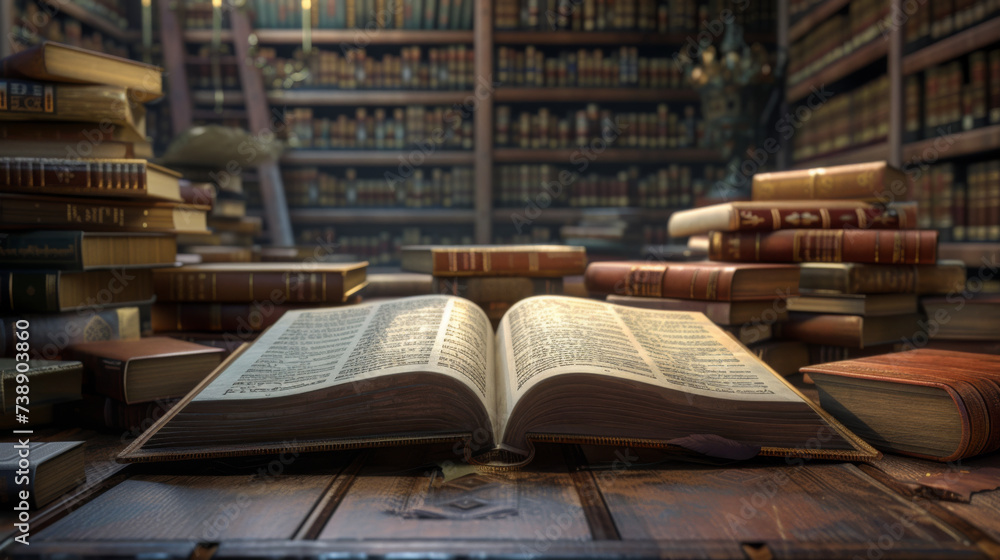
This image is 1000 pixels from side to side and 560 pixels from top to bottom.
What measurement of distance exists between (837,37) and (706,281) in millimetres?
2310

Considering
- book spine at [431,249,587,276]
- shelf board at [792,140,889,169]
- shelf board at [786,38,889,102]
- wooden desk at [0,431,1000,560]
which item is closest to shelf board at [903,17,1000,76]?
shelf board at [786,38,889,102]

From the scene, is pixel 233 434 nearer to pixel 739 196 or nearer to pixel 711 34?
pixel 739 196

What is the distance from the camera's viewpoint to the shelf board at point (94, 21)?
3.03 m

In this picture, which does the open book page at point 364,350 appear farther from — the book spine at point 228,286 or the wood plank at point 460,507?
the book spine at point 228,286

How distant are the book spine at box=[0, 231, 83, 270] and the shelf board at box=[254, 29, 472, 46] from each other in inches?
111

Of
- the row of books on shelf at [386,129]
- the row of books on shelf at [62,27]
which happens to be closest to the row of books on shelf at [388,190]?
the row of books on shelf at [386,129]

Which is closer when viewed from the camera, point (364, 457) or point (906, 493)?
point (906, 493)

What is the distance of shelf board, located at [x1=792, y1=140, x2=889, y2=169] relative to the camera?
242 centimetres

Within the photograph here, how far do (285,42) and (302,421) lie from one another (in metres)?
3.40

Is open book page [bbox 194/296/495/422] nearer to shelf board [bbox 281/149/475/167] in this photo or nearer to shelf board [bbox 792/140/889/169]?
shelf board [bbox 792/140/889/169]

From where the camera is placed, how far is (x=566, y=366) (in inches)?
24.9

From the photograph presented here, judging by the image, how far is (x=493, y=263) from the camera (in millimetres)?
1334

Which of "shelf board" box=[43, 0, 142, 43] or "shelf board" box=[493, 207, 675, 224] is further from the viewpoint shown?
"shelf board" box=[493, 207, 675, 224]

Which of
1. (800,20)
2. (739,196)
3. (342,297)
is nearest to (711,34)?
(800,20)
